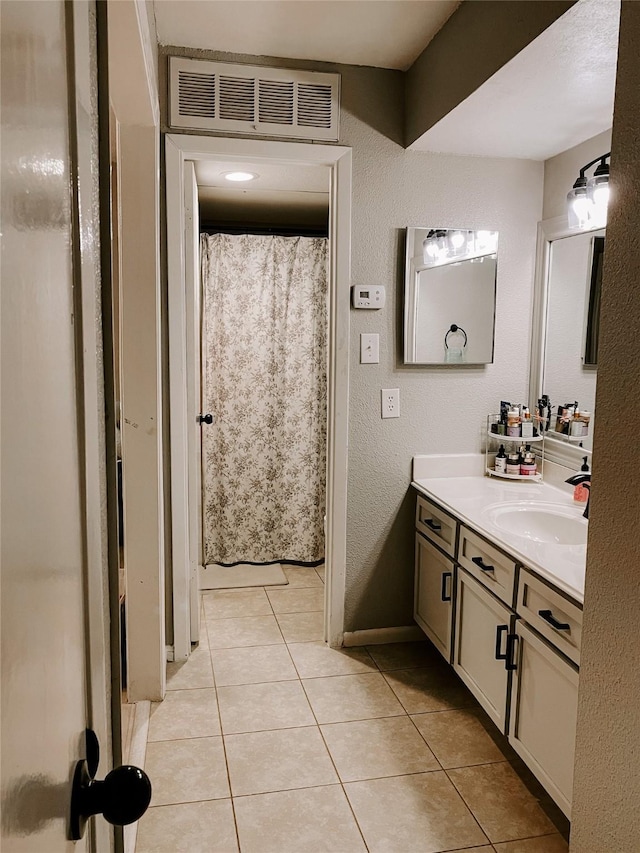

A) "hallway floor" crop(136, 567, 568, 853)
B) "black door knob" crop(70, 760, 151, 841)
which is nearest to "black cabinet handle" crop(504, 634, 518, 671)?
"hallway floor" crop(136, 567, 568, 853)

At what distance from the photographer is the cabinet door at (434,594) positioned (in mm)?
2678

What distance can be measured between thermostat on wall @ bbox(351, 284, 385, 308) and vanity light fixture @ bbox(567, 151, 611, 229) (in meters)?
0.80

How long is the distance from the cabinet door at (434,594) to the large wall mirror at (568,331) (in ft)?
2.26

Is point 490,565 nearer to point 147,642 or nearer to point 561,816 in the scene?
point 561,816

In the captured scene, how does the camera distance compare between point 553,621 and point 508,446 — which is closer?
point 553,621

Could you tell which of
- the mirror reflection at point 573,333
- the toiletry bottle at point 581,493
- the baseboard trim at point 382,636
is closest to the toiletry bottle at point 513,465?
the mirror reflection at point 573,333

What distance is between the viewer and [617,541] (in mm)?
1223

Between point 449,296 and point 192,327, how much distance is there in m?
1.12

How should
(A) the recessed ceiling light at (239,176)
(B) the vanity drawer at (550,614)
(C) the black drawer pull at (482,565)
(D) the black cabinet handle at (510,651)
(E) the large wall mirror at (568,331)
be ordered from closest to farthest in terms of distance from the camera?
(B) the vanity drawer at (550,614) < (D) the black cabinet handle at (510,651) < (C) the black drawer pull at (482,565) < (E) the large wall mirror at (568,331) < (A) the recessed ceiling light at (239,176)

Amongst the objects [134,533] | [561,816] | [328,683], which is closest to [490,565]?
[561,816]

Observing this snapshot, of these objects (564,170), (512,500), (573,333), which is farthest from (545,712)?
(564,170)

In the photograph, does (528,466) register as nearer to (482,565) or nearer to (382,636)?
(482,565)

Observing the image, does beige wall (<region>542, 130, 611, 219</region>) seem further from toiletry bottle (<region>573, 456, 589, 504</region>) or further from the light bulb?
toiletry bottle (<region>573, 456, 589, 504</region>)

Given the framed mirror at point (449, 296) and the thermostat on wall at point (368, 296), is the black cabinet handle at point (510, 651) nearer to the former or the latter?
the framed mirror at point (449, 296)
